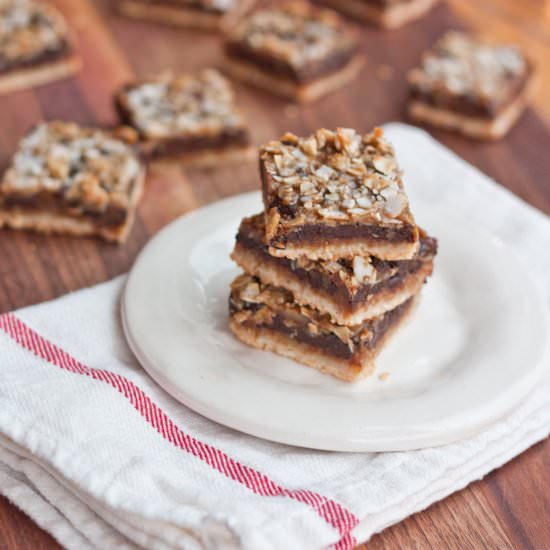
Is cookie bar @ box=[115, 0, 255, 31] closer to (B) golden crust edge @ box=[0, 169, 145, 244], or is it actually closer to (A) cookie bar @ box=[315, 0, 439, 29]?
(A) cookie bar @ box=[315, 0, 439, 29]

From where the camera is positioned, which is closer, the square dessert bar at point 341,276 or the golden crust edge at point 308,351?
the square dessert bar at point 341,276

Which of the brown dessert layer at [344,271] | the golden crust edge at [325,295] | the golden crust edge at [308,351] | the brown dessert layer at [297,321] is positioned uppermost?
the brown dessert layer at [344,271]

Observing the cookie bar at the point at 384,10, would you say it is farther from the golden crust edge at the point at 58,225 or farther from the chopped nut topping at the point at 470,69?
the golden crust edge at the point at 58,225

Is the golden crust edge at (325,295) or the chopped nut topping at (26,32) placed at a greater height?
the golden crust edge at (325,295)

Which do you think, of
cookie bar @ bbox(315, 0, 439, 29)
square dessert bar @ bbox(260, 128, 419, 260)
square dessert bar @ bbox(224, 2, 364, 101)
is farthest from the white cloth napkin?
cookie bar @ bbox(315, 0, 439, 29)

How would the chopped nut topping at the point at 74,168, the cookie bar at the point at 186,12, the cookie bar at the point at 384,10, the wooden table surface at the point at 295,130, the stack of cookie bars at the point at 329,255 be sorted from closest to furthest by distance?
1. the wooden table surface at the point at 295,130
2. the stack of cookie bars at the point at 329,255
3. the chopped nut topping at the point at 74,168
4. the cookie bar at the point at 186,12
5. the cookie bar at the point at 384,10

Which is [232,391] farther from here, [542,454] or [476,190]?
[476,190]

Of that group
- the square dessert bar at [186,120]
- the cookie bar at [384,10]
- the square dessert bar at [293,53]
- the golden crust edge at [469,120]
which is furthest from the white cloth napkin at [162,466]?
the cookie bar at [384,10]
